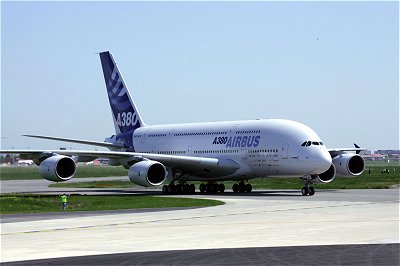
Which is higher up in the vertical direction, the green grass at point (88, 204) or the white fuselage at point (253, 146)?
the white fuselage at point (253, 146)

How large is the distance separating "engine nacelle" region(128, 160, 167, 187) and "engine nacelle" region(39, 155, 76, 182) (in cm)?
371

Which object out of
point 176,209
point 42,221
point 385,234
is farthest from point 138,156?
point 385,234

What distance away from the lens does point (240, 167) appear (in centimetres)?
4912

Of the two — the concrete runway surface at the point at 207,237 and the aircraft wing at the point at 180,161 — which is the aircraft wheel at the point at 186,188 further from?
the concrete runway surface at the point at 207,237

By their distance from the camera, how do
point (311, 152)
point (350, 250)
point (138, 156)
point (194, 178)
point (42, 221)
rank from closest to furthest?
point (350, 250), point (42, 221), point (311, 152), point (138, 156), point (194, 178)

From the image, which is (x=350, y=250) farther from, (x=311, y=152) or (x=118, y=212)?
(x=311, y=152)

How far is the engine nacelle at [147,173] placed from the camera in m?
45.9

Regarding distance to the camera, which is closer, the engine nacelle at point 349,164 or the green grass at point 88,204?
the green grass at point 88,204

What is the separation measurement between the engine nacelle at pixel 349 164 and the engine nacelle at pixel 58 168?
17367mm

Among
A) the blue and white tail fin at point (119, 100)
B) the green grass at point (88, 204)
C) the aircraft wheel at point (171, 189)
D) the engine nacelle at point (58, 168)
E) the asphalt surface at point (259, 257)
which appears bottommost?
the asphalt surface at point (259, 257)

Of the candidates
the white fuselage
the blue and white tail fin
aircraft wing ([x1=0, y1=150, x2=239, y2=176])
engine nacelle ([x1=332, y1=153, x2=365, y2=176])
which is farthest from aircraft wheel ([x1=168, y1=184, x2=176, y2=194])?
engine nacelle ([x1=332, y1=153, x2=365, y2=176])

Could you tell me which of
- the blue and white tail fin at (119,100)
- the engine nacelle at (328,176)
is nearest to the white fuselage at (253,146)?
the blue and white tail fin at (119,100)

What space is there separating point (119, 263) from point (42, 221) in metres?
11.6

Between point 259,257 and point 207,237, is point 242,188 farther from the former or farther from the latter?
point 259,257
